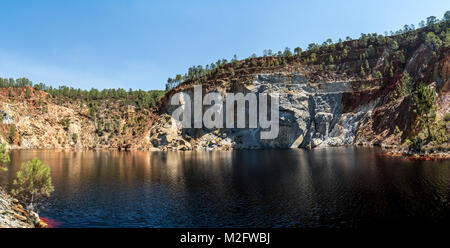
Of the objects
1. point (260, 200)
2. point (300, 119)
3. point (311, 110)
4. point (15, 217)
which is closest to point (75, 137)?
point (300, 119)

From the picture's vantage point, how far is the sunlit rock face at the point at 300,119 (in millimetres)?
138125

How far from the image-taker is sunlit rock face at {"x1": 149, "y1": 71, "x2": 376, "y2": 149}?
13812 centimetres

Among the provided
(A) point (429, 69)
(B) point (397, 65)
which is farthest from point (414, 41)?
(A) point (429, 69)

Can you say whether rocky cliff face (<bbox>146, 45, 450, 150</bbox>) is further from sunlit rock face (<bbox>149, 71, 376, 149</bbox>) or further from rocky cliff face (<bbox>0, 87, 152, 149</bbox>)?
rocky cliff face (<bbox>0, 87, 152, 149</bbox>)

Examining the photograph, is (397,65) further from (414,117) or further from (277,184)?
(277,184)

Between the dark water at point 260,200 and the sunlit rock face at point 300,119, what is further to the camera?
the sunlit rock face at point 300,119

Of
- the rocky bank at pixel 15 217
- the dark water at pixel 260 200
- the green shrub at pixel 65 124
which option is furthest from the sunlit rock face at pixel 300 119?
the rocky bank at pixel 15 217

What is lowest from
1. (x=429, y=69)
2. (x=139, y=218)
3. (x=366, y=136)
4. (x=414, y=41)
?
(x=139, y=218)

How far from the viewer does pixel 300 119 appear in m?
138

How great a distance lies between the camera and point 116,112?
190 meters

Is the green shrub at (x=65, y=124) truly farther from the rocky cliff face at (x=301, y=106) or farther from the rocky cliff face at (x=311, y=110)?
the rocky cliff face at (x=311, y=110)

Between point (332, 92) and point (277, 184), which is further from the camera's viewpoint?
point (332, 92)

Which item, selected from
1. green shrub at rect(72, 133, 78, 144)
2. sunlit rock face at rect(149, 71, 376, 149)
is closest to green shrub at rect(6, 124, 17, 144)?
green shrub at rect(72, 133, 78, 144)
